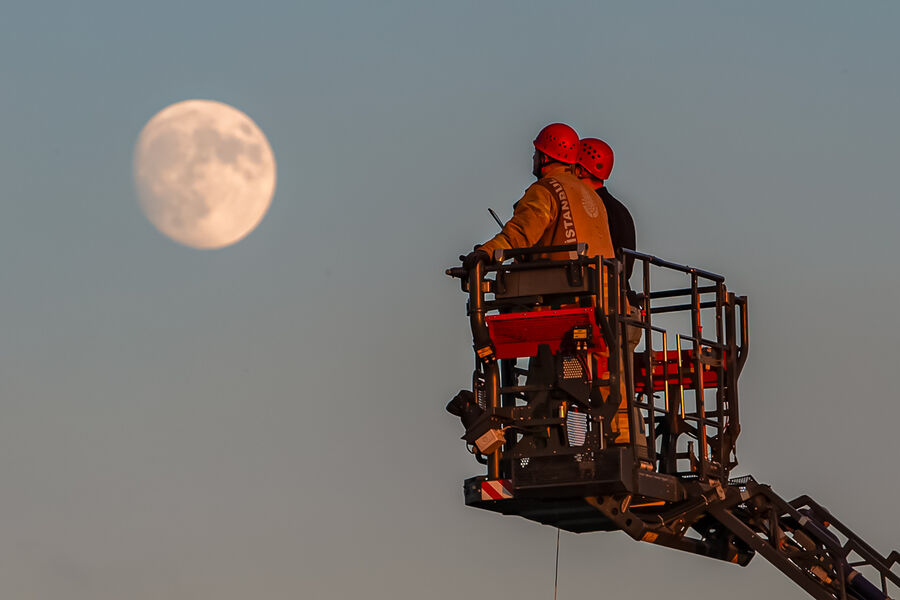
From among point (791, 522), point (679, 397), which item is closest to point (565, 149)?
point (679, 397)

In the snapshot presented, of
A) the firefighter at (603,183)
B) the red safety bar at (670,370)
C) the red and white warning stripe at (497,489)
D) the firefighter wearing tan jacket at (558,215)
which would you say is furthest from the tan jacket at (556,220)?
the red and white warning stripe at (497,489)

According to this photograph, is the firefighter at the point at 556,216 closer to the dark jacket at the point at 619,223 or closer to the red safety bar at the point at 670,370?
the dark jacket at the point at 619,223

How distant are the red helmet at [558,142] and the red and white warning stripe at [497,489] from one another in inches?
139

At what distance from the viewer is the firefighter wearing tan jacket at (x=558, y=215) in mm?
19703

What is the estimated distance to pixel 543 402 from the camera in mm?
19016

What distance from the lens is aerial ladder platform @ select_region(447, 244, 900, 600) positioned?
18953 millimetres

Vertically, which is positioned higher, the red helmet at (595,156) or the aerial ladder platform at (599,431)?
the red helmet at (595,156)

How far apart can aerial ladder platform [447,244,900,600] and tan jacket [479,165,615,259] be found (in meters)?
0.26

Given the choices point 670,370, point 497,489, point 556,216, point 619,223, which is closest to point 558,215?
point 556,216

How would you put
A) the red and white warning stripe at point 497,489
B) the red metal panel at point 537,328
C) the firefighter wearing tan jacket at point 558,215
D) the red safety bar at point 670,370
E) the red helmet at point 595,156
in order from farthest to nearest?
1. the red helmet at point 595,156
2. the red safety bar at point 670,370
3. the firefighter wearing tan jacket at point 558,215
4. the red and white warning stripe at point 497,489
5. the red metal panel at point 537,328

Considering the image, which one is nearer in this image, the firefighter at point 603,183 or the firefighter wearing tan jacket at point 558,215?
the firefighter wearing tan jacket at point 558,215

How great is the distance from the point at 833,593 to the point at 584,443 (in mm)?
3247

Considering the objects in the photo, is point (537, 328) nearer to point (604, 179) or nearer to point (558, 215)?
point (558, 215)

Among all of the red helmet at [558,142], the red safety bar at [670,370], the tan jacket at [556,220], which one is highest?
the red helmet at [558,142]
